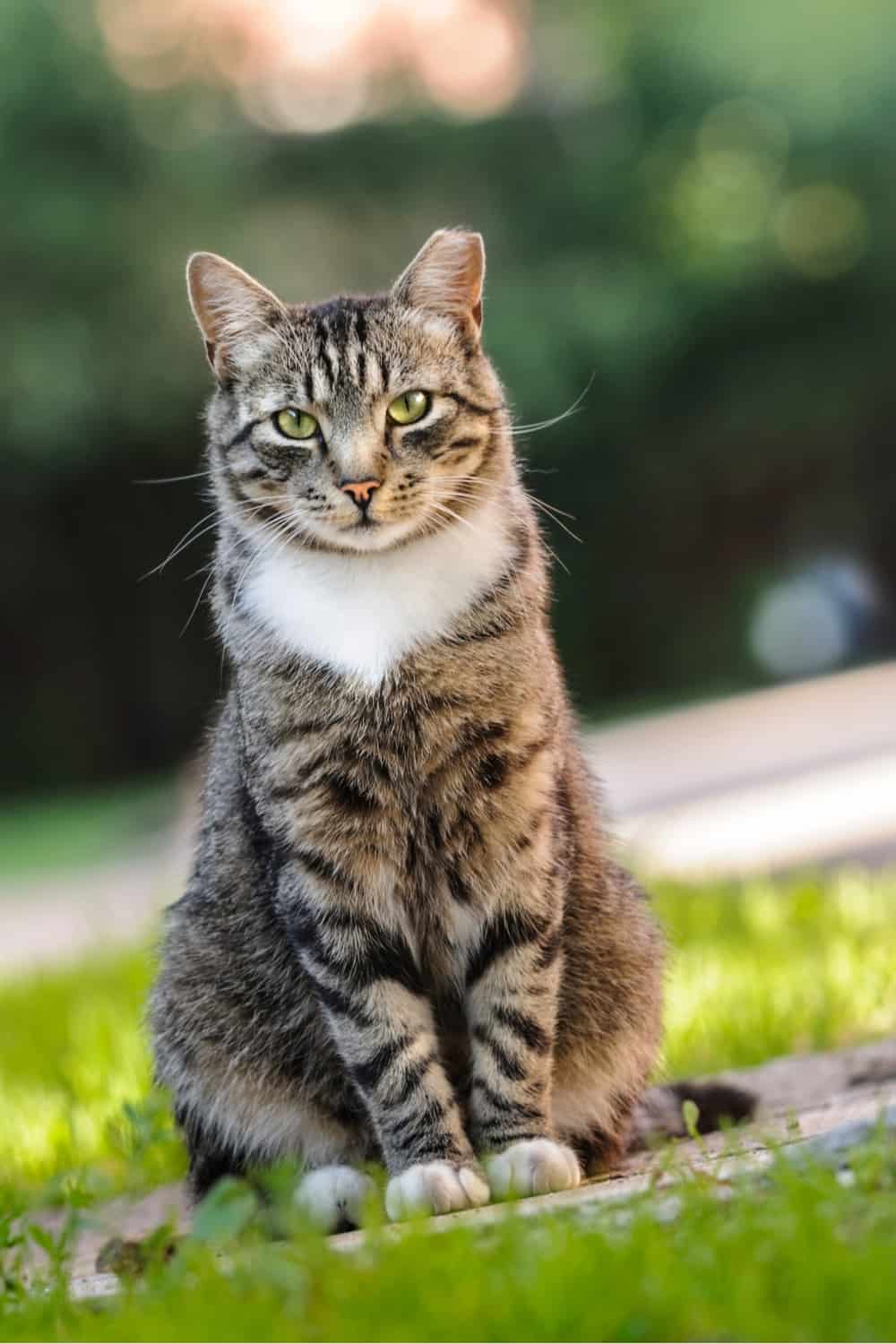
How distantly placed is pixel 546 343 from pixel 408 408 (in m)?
9.64

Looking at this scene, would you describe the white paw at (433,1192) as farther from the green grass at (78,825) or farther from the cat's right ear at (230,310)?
the green grass at (78,825)

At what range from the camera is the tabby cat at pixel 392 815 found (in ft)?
9.27

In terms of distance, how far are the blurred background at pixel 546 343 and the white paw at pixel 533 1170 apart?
8.57 m

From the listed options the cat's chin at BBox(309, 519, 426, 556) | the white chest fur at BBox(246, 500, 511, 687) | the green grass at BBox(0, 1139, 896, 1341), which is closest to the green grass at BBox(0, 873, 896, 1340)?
the green grass at BBox(0, 1139, 896, 1341)

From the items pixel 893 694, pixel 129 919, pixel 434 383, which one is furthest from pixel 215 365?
pixel 893 694

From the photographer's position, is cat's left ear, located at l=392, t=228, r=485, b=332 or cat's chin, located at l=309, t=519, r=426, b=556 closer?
cat's chin, located at l=309, t=519, r=426, b=556

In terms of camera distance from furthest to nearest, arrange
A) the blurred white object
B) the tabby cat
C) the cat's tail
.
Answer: the blurred white object, the cat's tail, the tabby cat

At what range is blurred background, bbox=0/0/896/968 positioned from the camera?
12828 mm

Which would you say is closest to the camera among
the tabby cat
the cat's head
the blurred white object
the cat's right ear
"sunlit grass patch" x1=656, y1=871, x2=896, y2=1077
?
the tabby cat

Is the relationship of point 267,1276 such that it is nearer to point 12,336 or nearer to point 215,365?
point 215,365

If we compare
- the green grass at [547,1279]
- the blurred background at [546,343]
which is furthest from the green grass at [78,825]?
the green grass at [547,1279]

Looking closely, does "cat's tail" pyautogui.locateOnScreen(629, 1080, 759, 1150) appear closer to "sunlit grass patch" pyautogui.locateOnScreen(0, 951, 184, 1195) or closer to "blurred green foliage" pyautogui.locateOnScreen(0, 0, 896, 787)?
"sunlit grass patch" pyautogui.locateOnScreen(0, 951, 184, 1195)

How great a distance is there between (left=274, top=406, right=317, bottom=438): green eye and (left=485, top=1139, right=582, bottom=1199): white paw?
1.30 m

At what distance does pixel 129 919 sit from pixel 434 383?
512 centimetres
